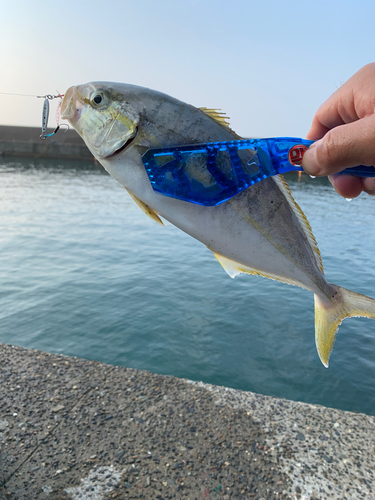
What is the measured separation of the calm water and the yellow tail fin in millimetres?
4662

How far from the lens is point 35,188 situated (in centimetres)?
2802

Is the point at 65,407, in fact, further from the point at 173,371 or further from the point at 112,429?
the point at 173,371

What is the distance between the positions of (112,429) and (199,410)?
960mm

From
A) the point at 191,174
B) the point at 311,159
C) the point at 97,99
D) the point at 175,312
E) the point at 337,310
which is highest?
the point at 97,99

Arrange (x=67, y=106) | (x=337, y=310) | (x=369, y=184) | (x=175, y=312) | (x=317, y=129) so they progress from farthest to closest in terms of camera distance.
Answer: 1. (x=175, y=312)
2. (x=317, y=129)
3. (x=369, y=184)
4. (x=337, y=310)
5. (x=67, y=106)

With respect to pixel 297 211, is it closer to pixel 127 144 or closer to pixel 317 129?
pixel 127 144

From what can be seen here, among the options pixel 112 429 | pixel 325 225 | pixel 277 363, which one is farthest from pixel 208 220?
pixel 325 225

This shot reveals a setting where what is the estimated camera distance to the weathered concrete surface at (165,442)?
3197 millimetres

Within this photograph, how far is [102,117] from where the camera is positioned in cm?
154

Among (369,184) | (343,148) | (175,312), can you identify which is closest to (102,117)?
(343,148)

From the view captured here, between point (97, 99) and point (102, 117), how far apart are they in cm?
9

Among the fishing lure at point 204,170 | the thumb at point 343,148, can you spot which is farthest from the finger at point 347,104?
the fishing lure at point 204,170

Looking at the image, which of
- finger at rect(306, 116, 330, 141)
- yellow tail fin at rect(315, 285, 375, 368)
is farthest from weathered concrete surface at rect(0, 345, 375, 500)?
finger at rect(306, 116, 330, 141)

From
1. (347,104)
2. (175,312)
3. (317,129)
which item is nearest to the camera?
(347,104)
